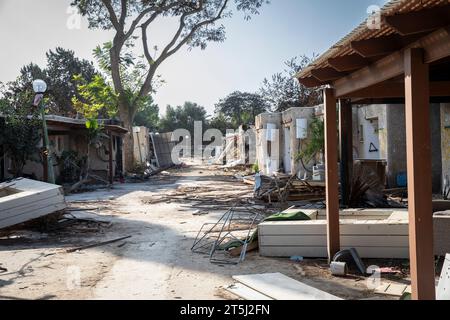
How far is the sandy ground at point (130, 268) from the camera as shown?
196 inches

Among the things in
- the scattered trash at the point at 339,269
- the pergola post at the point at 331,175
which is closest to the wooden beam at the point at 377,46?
the pergola post at the point at 331,175

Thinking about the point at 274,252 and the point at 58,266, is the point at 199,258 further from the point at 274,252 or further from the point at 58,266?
the point at 58,266

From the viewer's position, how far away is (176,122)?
63562 mm

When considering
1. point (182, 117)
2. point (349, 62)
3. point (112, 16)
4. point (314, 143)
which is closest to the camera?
point (349, 62)

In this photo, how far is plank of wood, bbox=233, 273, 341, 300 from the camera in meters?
4.45

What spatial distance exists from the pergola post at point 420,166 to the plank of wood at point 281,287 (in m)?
0.94

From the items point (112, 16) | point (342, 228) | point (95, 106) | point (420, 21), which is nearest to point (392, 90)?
point (342, 228)

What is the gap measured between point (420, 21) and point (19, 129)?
13734mm

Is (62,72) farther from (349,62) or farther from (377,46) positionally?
(377,46)

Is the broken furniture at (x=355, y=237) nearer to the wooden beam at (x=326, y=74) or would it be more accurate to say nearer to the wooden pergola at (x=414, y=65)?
the wooden beam at (x=326, y=74)

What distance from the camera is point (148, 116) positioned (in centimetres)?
6812

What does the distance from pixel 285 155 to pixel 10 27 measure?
44.1ft

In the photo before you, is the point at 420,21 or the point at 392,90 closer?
the point at 420,21
